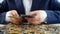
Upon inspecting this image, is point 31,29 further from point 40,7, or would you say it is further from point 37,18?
point 40,7

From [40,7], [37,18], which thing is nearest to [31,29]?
[37,18]

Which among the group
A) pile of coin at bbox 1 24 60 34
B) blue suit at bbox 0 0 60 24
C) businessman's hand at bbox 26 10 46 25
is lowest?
pile of coin at bbox 1 24 60 34

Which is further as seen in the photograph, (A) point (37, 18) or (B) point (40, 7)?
(B) point (40, 7)

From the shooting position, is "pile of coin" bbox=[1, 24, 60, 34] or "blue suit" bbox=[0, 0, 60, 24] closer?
"pile of coin" bbox=[1, 24, 60, 34]

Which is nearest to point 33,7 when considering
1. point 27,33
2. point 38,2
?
point 38,2

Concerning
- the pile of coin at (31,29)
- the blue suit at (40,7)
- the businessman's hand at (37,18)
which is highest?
the blue suit at (40,7)

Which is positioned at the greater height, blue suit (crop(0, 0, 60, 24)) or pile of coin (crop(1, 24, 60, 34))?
blue suit (crop(0, 0, 60, 24))

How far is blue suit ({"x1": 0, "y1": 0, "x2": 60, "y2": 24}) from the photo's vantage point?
28.1 inches

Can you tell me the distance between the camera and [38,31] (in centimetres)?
58

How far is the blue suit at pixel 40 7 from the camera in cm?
71

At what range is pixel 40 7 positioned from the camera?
2.60ft

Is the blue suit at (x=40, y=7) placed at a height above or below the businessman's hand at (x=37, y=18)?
above

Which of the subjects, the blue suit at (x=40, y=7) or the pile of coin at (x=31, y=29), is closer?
the pile of coin at (x=31, y=29)

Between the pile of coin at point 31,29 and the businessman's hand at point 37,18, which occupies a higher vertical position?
the businessman's hand at point 37,18
